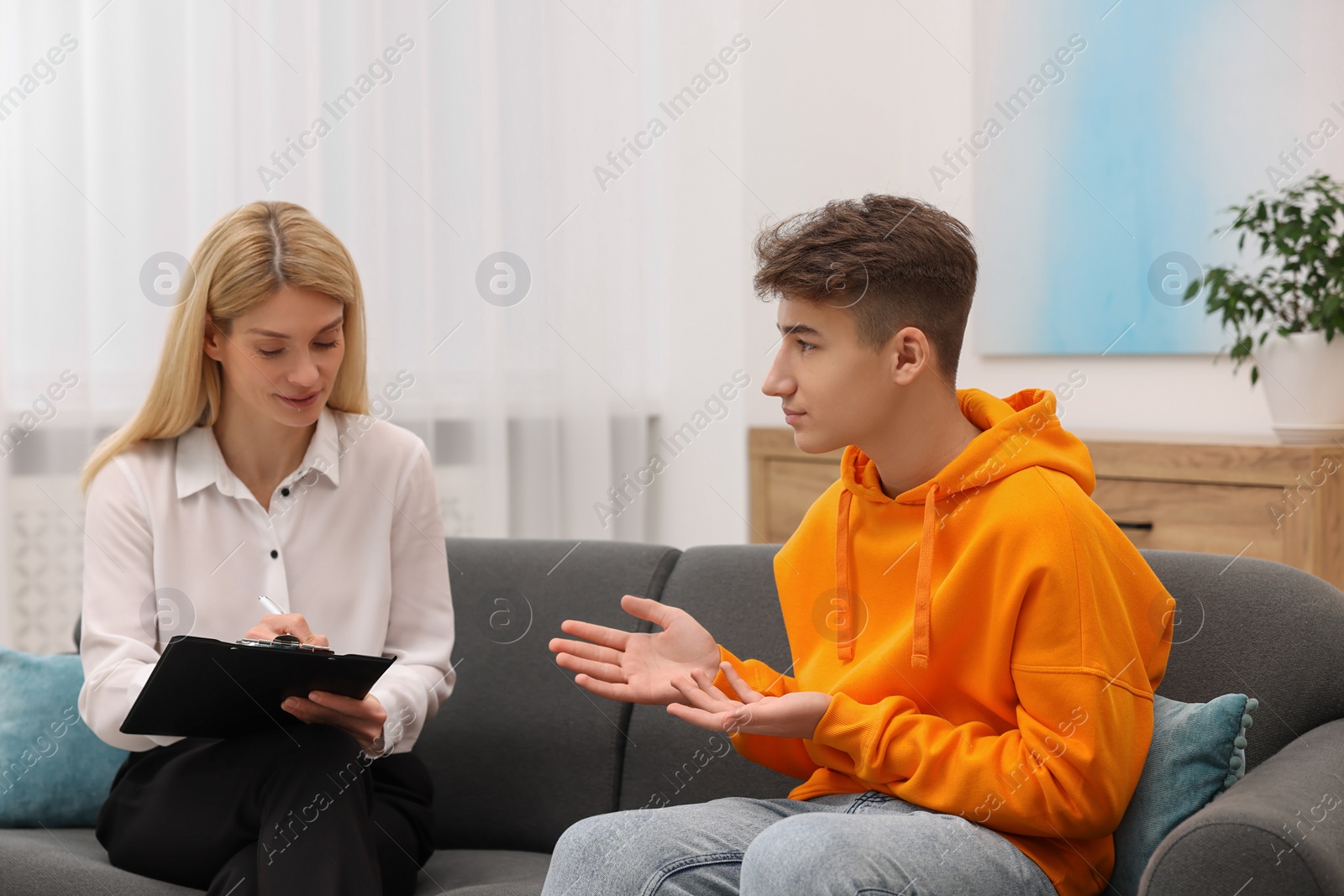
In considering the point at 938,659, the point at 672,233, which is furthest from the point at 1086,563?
the point at 672,233

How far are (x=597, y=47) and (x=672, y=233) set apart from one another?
60 centimetres

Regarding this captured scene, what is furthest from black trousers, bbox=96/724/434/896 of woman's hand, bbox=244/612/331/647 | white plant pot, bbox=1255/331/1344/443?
white plant pot, bbox=1255/331/1344/443

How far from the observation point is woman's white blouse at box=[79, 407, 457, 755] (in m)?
1.71

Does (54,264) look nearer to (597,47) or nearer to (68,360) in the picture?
Answer: (68,360)

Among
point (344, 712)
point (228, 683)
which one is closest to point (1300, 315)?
point (344, 712)

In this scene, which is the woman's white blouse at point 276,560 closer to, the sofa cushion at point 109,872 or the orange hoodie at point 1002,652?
the sofa cushion at point 109,872

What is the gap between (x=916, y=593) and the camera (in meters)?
1.39

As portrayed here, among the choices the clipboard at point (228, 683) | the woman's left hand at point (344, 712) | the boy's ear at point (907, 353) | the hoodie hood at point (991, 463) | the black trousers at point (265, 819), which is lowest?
the black trousers at point (265, 819)

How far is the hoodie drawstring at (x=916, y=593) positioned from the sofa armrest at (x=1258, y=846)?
327 millimetres

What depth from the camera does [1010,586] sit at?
1.29 metres

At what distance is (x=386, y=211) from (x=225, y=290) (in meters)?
1.57

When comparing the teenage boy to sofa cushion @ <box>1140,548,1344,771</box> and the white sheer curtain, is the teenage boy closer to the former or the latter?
sofa cushion @ <box>1140,548,1344,771</box>

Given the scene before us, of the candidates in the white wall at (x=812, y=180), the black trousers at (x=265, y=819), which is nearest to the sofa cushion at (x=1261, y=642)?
the black trousers at (x=265, y=819)

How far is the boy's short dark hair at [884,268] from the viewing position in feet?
4.65
